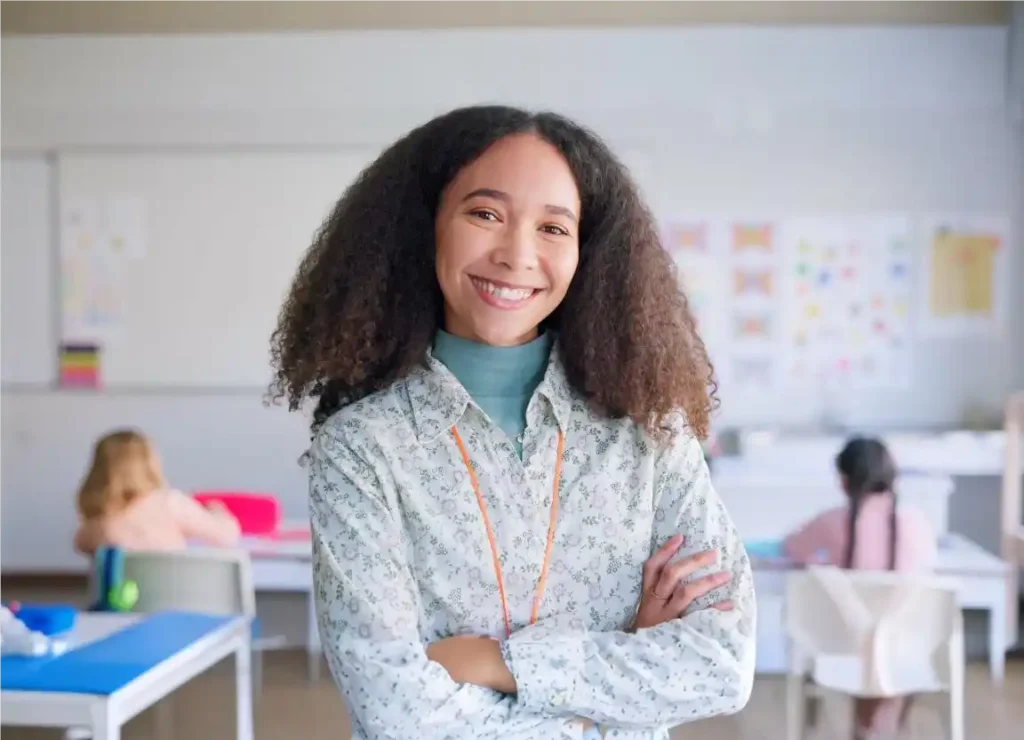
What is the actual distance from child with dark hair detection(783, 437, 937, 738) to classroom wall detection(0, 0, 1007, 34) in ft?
9.05

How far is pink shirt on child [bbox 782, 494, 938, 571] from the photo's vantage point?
311cm

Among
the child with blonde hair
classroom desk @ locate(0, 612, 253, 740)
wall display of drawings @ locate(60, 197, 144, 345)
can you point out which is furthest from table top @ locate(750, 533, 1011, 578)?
wall display of drawings @ locate(60, 197, 144, 345)

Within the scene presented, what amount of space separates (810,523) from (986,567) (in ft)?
2.00

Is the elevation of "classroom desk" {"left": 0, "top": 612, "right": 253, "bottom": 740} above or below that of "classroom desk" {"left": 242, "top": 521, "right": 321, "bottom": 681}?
above

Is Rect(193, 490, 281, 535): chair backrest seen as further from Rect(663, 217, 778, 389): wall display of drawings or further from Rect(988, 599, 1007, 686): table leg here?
Rect(988, 599, 1007, 686): table leg

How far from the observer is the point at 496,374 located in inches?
46.3

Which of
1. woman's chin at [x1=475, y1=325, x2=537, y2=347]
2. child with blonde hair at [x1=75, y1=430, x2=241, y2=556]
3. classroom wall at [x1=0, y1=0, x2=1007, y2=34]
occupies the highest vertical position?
classroom wall at [x1=0, y1=0, x2=1007, y2=34]

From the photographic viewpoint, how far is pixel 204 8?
5.27 m

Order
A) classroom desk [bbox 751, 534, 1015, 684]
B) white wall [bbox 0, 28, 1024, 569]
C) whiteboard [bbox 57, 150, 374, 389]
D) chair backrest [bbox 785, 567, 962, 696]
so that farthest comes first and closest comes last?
1. whiteboard [bbox 57, 150, 374, 389]
2. white wall [bbox 0, 28, 1024, 569]
3. classroom desk [bbox 751, 534, 1015, 684]
4. chair backrest [bbox 785, 567, 962, 696]

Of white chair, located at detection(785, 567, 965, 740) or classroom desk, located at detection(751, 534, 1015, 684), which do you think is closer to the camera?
white chair, located at detection(785, 567, 965, 740)

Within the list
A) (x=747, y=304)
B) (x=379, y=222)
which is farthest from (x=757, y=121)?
(x=379, y=222)

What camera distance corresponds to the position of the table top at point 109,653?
6.45 feet

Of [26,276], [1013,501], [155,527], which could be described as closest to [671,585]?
[155,527]

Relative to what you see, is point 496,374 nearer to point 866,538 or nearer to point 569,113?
point 866,538
